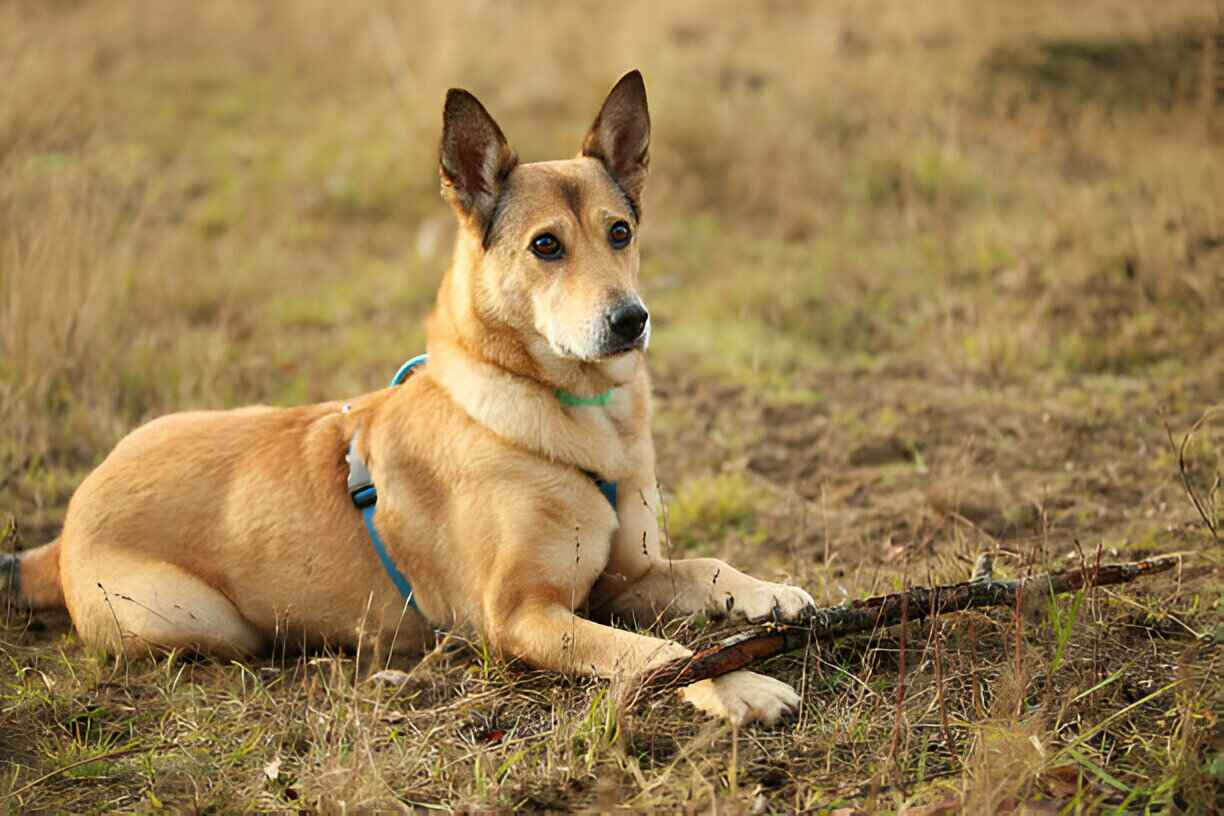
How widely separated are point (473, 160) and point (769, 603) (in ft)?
5.72

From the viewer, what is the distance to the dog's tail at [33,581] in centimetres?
396

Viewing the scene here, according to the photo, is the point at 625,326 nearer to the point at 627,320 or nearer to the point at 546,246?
the point at 627,320

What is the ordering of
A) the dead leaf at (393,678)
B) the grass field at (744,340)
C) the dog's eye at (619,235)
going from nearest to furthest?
1. the grass field at (744,340)
2. the dead leaf at (393,678)
3. the dog's eye at (619,235)

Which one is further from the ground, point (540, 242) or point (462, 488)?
point (540, 242)

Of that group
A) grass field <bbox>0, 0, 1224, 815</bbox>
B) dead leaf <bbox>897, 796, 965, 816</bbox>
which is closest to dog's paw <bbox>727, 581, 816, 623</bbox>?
grass field <bbox>0, 0, 1224, 815</bbox>

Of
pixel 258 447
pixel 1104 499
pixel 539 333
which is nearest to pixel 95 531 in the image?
pixel 258 447

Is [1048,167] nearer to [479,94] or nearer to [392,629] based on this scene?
[479,94]

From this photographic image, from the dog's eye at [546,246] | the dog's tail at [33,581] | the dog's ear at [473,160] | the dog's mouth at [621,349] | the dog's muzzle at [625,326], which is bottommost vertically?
the dog's tail at [33,581]

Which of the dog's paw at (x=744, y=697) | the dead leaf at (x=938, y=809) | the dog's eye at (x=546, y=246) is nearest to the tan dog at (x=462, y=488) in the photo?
the dog's eye at (x=546, y=246)

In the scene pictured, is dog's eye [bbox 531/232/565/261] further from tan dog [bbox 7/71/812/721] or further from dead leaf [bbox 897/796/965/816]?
dead leaf [bbox 897/796/965/816]

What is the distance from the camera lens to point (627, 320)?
11.1ft

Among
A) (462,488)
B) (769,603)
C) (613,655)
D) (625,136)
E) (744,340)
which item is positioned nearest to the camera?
(613,655)

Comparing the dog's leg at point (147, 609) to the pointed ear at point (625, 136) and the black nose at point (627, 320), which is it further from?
the pointed ear at point (625, 136)

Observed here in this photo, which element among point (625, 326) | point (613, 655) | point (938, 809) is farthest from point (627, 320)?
point (938, 809)
